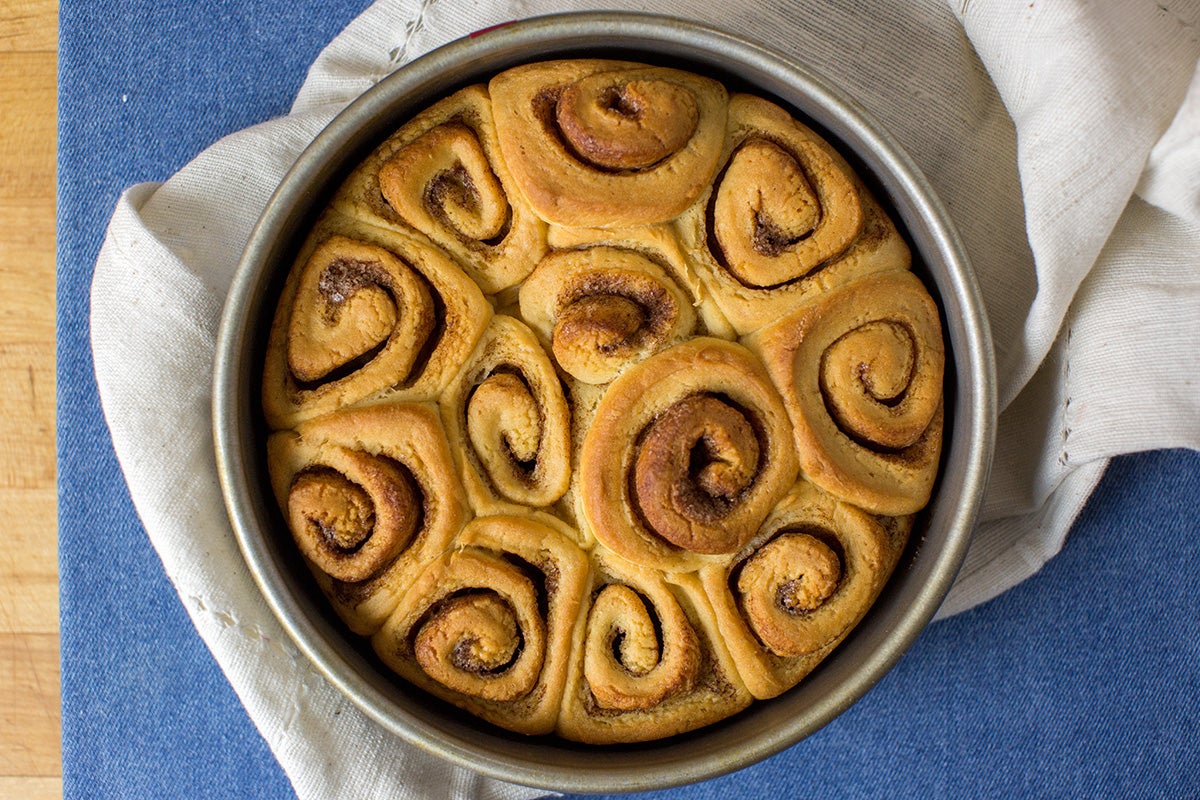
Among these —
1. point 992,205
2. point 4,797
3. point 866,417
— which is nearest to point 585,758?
point 866,417

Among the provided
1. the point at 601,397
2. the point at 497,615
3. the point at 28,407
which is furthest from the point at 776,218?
the point at 28,407

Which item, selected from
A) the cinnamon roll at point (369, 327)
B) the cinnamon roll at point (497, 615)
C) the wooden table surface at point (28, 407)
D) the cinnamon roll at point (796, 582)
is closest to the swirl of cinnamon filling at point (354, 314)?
the cinnamon roll at point (369, 327)

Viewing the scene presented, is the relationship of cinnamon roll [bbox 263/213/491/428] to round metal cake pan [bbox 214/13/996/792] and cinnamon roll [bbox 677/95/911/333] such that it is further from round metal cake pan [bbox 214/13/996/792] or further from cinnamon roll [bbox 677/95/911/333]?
cinnamon roll [bbox 677/95/911/333]

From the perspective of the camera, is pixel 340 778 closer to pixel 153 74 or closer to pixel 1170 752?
pixel 153 74

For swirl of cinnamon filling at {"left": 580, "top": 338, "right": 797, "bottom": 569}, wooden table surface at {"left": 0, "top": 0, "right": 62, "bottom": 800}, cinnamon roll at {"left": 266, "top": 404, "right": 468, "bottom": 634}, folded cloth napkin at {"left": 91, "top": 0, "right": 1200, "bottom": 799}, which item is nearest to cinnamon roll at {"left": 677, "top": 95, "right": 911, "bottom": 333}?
swirl of cinnamon filling at {"left": 580, "top": 338, "right": 797, "bottom": 569}

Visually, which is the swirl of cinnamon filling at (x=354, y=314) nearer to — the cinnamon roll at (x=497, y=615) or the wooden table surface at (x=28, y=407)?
the cinnamon roll at (x=497, y=615)

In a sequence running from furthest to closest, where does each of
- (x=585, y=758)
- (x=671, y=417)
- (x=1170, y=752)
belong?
(x=1170, y=752) → (x=585, y=758) → (x=671, y=417)
